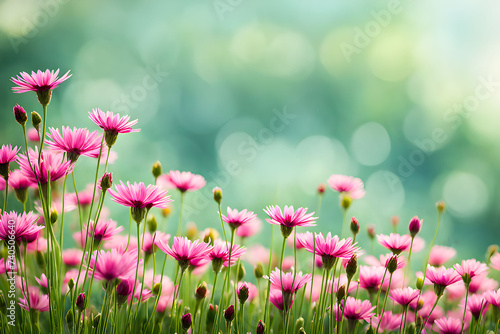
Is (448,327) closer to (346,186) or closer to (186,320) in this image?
(346,186)

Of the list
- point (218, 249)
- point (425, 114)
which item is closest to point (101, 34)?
point (425, 114)

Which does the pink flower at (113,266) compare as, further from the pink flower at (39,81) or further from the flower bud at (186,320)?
the pink flower at (39,81)

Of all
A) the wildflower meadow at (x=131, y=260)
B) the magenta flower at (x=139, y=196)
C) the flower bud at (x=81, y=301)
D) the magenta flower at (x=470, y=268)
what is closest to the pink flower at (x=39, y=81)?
the wildflower meadow at (x=131, y=260)

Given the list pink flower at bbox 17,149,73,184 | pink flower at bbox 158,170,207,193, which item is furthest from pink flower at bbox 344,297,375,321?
pink flower at bbox 17,149,73,184

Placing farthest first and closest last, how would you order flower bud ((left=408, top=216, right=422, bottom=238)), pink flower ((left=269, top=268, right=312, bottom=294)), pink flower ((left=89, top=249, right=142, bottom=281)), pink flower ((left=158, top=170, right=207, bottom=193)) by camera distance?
pink flower ((left=158, top=170, right=207, bottom=193)) → flower bud ((left=408, top=216, right=422, bottom=238)) → pink flower ((left=269, top=268, right=312, bottom=294)) → pink flower ((left=89, top=249, right=142, bottom=281))

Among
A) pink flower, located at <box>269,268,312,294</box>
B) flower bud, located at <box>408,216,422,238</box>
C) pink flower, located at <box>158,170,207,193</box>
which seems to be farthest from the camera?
pink flower, located at <box>158,170,207,193</box>

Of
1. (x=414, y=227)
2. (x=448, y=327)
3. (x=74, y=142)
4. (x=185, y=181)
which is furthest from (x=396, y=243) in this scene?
(x=74, y=142)

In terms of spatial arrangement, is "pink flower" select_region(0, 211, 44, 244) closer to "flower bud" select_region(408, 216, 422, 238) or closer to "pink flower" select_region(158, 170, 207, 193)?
"pink flower" select_region(158, 170, 207, 193)
